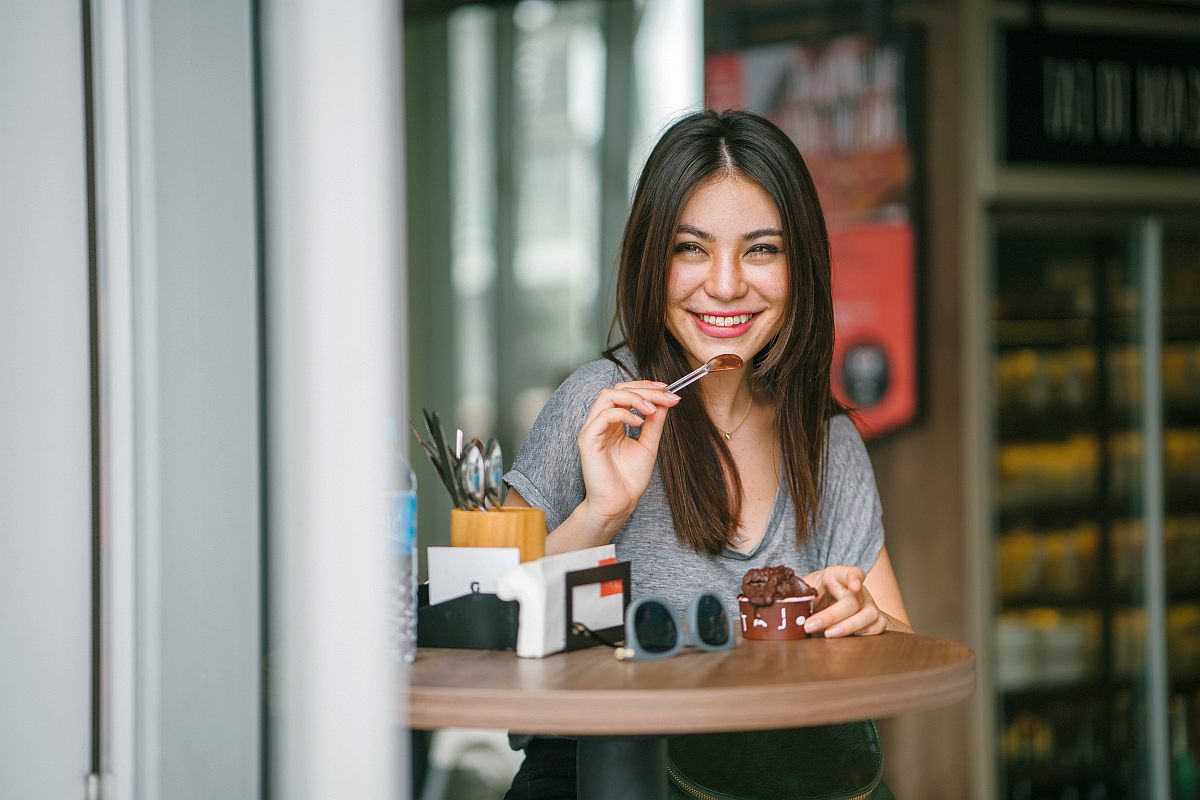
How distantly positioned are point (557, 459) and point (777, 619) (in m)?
0.42

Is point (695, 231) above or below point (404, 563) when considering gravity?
above

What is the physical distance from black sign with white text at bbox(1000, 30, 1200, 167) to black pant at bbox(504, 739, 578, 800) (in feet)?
8.59

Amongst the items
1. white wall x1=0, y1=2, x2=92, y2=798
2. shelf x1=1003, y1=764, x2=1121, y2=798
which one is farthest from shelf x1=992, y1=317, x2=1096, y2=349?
white wall x1=0, y1=2, x2=92, y2=798

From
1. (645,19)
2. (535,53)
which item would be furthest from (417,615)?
(535,53)

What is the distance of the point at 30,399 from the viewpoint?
1.45 meters

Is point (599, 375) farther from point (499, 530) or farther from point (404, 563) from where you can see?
point (404, 563)

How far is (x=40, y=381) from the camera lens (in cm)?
145

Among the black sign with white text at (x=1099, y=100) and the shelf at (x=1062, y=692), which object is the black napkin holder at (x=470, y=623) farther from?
the shelf at (x=1062, y=692)

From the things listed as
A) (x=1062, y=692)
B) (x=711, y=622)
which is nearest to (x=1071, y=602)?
(x=1062, y=692)

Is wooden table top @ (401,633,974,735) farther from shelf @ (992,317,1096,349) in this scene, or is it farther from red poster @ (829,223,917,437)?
shelf @ (992,317,1096,349)

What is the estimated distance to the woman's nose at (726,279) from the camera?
67.7 inches

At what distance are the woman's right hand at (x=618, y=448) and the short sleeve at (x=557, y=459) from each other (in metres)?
0.15

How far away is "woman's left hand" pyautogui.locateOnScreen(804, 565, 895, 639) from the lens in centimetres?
155

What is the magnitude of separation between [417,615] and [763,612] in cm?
43
